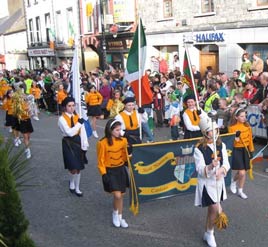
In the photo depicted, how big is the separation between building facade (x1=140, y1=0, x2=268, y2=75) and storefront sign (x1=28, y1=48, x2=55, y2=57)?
49.8 feet

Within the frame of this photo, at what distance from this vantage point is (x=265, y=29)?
48.4ft

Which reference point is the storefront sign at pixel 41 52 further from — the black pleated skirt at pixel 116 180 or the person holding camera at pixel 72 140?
the black pleated skirt at pixel 116 180

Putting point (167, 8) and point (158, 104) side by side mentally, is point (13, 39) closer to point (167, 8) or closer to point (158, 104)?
point (167, 8)

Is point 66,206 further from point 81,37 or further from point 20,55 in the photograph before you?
point 20,55

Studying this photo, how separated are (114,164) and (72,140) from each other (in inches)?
69.1

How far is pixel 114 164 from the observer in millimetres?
6172

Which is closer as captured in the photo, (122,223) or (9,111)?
(122,223)

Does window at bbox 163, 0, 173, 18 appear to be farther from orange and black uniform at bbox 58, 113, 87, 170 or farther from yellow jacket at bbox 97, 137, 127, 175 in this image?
yellow jacket at bbox 97, 137, 127, 175

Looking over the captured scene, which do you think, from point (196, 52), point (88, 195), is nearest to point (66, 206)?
point (88, 195)

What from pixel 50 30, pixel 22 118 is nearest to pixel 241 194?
pixel 22 118

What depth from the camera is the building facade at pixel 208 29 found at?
50.5 ft

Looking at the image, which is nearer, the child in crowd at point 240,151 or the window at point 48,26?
the child in crowd at point 240,151

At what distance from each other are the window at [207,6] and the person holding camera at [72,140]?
11513 millimetres

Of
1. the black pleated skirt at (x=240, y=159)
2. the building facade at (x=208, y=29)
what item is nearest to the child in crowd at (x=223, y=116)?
the black pleated skirt at (x=240, y=159)
